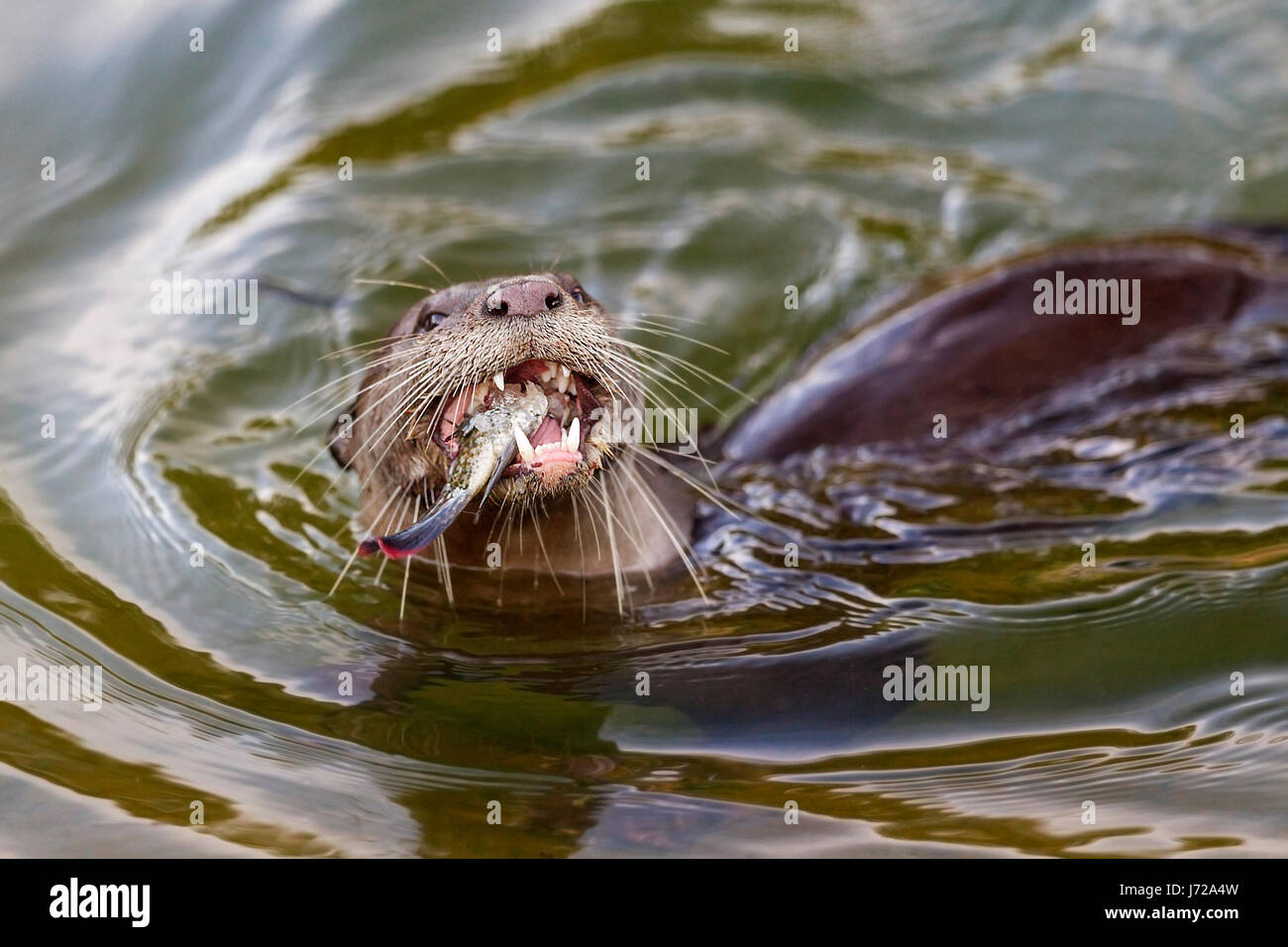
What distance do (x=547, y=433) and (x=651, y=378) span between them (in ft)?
2.15

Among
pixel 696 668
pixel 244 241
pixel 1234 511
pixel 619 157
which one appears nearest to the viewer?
pixel 696 668

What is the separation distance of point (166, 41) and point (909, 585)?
182 inches

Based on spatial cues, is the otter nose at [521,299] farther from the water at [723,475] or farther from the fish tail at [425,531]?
the water at [723,475]

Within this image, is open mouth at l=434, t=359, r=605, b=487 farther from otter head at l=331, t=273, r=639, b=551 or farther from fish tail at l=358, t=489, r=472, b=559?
fish tail at l=358, t=489, r=472, b=559

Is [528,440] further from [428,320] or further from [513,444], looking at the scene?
[428,320]

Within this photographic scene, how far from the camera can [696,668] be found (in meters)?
4.03

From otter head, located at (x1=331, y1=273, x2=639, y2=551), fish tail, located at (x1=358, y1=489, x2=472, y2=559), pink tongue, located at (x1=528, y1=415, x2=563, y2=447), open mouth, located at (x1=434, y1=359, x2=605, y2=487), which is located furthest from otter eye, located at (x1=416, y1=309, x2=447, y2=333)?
fish tail, located at (x1=358, y1=489, x2=472, y2=559)

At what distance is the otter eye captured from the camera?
388 cm

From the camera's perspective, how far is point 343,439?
438 cm

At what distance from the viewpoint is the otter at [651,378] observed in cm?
362

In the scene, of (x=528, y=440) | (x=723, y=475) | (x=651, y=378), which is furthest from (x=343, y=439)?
(x=723, y=475)
